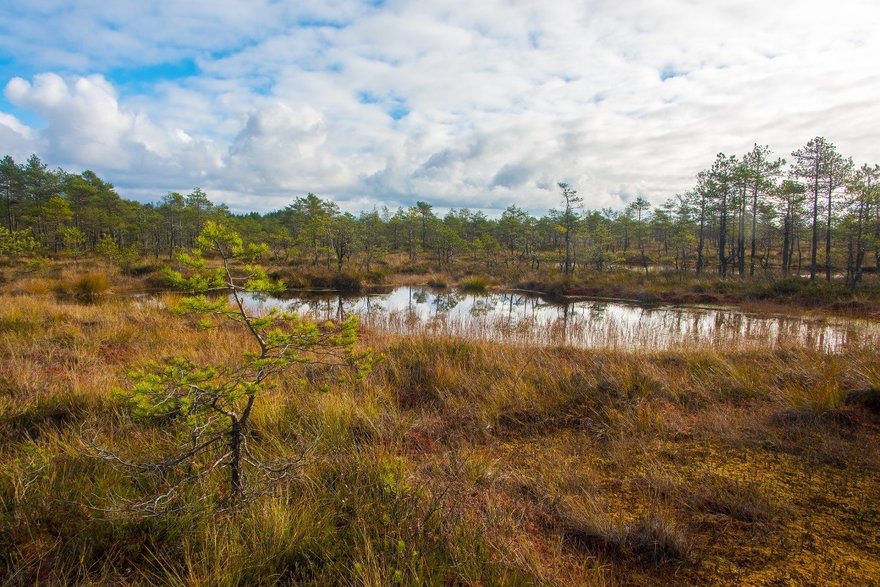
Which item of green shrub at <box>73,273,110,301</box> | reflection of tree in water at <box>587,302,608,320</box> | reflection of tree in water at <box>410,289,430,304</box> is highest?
Result: green shrub at <box>73,273,110,301</box>

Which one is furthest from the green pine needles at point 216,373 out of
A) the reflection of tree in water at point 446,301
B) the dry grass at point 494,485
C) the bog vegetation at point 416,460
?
the reflection of tree in water at point 446,301

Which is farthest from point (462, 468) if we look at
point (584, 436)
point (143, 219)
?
point (143, 219)

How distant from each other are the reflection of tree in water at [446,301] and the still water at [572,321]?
0.05 meters

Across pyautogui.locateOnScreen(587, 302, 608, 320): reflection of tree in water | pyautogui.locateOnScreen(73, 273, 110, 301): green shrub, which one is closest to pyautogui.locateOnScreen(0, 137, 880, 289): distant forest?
pyautogui.locateOnScreen(73, 273, 110, 301): green shrub

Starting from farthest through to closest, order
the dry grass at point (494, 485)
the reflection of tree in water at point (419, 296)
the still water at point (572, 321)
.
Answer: the reflection of tree in water at point (419, 296) < the still water at point (572, 321) < the dry grass at point (494, 485)

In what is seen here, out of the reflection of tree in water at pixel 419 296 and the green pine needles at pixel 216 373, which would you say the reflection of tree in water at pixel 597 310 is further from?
the green pine needles at pixel 216 373

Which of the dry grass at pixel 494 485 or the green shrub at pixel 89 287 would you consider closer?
the dry grass at pixel 494 485

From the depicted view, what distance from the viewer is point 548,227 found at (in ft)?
216

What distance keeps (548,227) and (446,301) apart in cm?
4579

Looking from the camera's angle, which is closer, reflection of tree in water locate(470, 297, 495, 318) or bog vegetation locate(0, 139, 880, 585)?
bog vegetation locate(0, 139, 880, 585)

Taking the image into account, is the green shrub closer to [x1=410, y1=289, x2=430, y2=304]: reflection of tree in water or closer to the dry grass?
the dry grass

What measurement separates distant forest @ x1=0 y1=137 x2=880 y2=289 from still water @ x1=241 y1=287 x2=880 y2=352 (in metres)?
9.45

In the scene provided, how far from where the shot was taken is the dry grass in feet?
7.68

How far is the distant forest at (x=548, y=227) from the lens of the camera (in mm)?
26406
